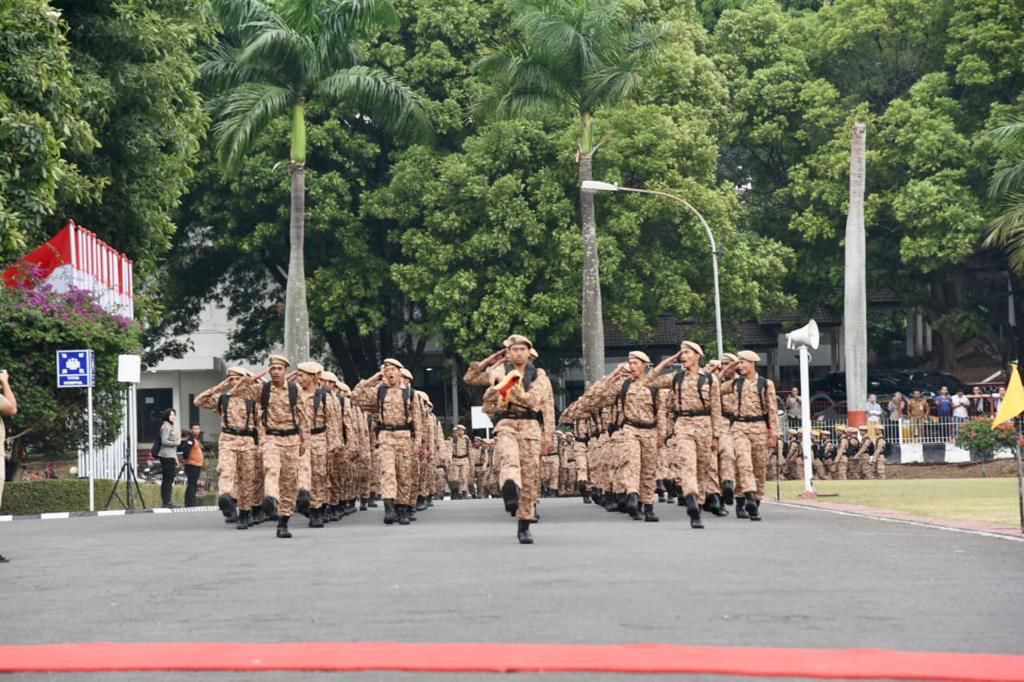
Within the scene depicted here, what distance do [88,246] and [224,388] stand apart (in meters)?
11.3

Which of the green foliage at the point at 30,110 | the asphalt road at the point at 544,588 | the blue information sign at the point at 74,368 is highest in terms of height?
the green foliage at the point at 30,110

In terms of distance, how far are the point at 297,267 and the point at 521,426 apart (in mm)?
23365

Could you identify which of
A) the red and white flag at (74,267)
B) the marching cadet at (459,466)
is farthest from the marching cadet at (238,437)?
the marching cadet at (459,466)

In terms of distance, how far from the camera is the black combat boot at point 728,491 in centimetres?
2088

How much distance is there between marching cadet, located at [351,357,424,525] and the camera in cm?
2198

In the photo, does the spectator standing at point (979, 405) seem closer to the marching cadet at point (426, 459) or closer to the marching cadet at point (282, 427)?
the marching cadet at point (426, 459)

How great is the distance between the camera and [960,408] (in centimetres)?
4303

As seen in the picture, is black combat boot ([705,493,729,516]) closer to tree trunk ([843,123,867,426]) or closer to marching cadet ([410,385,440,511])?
A: marching cadet ([410,385,440,511])

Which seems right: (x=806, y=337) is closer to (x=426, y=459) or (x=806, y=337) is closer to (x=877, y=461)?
(x=426, y=459)

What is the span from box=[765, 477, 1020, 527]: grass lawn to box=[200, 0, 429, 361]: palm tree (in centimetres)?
1205

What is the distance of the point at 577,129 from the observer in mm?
47438

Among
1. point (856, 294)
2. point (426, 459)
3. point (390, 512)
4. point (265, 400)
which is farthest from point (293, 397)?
point (856, 294)

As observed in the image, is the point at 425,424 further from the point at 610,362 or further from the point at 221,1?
the point at 610,362

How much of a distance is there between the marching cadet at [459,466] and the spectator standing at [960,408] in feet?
36.8
